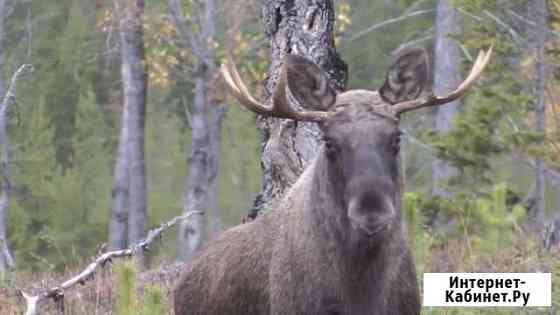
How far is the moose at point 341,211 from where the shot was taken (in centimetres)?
608

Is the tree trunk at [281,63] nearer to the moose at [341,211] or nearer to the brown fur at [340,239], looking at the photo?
the brown fur at [340,239]

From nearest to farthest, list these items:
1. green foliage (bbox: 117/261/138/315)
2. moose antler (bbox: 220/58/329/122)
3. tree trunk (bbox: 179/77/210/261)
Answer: moose antler (bbox: 220/58/329/122) < green foliage (bbox: 117/261/138/315) < tree trunk (bbox: 179/77/210/261)

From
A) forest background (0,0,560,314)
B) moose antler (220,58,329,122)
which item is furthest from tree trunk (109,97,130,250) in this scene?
moose antler (220,58,329,122)

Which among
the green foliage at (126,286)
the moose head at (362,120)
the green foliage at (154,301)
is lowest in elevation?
the green foliage at (154,301)

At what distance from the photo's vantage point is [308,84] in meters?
6.62

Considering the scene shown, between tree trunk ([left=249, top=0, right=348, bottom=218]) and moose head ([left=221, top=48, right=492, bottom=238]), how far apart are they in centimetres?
264

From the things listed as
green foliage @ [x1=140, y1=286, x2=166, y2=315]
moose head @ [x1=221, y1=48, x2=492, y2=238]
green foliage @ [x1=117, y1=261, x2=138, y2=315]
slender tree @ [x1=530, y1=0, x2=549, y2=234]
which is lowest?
green foliage @ [x1=140, y1=286, x2=166, y2=315]

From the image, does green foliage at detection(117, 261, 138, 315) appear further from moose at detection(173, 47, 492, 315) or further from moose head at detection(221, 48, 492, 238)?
moose head at detection(221, 48, 492, 238)

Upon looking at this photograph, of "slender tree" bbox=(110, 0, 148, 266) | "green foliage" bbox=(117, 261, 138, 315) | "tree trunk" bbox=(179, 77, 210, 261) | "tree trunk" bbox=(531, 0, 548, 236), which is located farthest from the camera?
"tree trunk" bbox=(179, 77, 210, 261)

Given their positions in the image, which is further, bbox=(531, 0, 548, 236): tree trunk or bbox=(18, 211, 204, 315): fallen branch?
bbox=(531, 0, 548, 236): tree trunk

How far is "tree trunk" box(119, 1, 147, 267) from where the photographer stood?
23.0 m

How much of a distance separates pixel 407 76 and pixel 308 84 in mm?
597

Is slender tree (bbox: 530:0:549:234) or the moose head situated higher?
slender tree (bbox: 530:0:549:234)

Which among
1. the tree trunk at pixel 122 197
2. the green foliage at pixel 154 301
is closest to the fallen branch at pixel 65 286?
the green foliage at pixel 154 301
